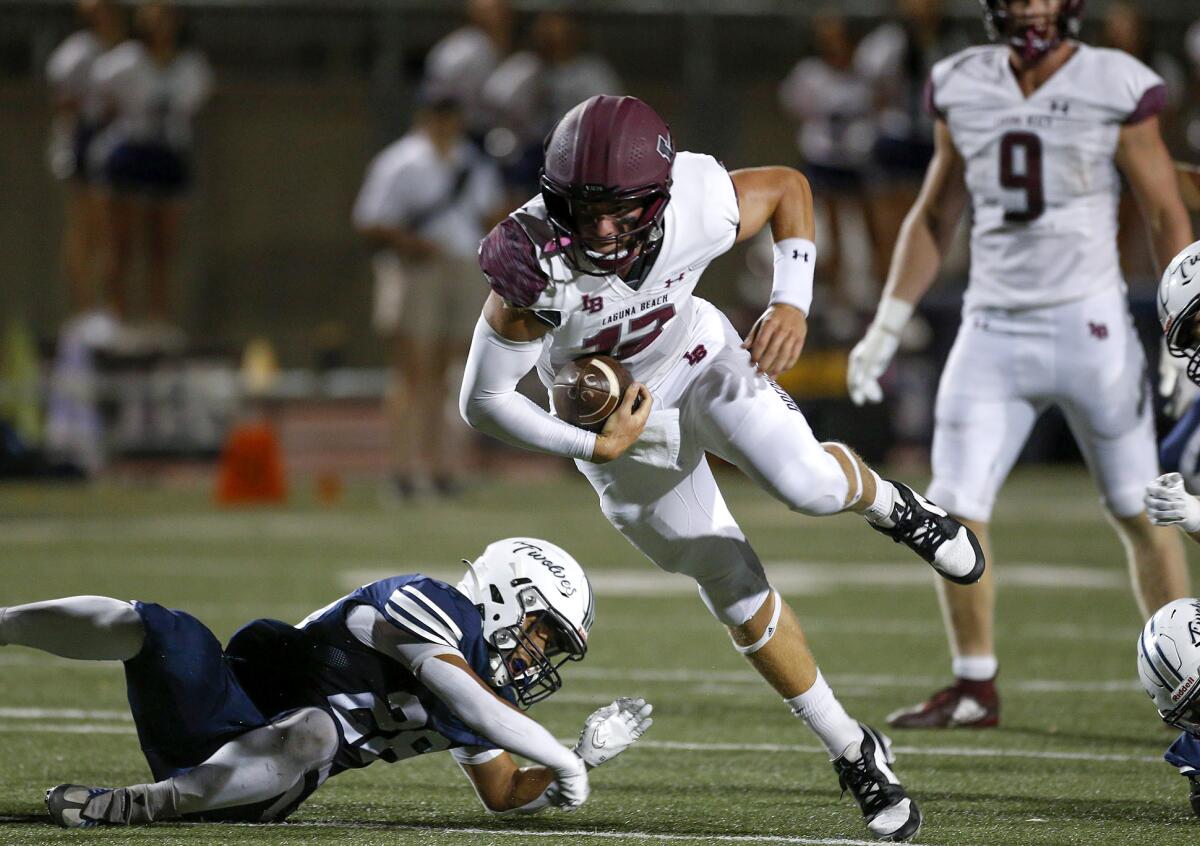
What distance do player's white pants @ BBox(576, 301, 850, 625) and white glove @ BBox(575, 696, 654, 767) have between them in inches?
18.5

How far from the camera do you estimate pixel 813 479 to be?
392 centimetres

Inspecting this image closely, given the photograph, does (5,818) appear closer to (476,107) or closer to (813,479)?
(813,479)

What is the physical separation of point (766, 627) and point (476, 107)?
8531 millimetres

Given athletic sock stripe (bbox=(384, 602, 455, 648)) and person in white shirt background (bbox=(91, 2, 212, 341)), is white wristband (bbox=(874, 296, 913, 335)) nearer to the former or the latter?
athletic sock stripe (bbox=(384, 602, 455, 648))

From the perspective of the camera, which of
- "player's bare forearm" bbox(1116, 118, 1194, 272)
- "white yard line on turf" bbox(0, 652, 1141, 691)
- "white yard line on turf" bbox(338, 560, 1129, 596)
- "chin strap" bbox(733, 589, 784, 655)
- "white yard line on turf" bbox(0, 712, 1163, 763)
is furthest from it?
"white yard line on turf" bbox(338, 560, 1129, 596)

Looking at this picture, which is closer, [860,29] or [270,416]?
[270,416]

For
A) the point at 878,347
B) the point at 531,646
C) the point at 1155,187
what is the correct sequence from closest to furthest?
the point at 531,646, the point at 1155,187, the point at 878,347

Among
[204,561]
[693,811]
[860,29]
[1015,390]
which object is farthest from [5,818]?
[860,29]


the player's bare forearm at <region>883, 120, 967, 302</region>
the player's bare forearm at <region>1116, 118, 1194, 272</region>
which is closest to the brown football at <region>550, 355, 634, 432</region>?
the player's bare forearm at <region>883, 120, 967, 302</region>

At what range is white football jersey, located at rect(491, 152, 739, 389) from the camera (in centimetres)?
389

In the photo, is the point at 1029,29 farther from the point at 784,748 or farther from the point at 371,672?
the point at 371,672

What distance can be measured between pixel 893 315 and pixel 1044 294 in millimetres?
427

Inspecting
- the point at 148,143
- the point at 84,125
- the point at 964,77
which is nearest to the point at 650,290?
the point at 964,77

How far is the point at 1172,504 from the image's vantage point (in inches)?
157
